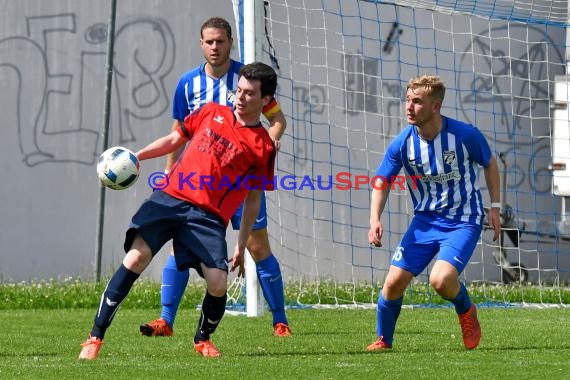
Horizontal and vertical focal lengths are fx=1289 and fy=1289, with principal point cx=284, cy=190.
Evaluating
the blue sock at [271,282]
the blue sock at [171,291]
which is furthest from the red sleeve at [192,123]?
the blue sock at [271,282]

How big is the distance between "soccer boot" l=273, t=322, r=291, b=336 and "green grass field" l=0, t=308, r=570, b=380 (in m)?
0.08

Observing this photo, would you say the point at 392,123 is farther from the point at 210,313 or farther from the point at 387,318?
the point at 210,313

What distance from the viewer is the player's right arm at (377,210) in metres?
7.62

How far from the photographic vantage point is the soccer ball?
273 inches

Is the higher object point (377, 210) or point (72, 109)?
point (72, 109)

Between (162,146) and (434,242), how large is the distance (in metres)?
1.77

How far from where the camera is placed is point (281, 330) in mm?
8719

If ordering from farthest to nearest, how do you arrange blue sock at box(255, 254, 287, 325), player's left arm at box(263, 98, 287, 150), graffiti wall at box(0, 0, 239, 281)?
graffiti wall at box(0, 0, 239, 281) < blue sock at box(255, 254, 287, 325) < player's left arm at box(263, 98, 287, 150)

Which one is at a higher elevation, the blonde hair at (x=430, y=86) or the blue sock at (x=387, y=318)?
the blonde hair at (x=430, y=86)

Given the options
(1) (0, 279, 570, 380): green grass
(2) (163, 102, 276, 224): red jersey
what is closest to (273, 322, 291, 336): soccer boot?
(1) (0, 279, 570, 380): green grass

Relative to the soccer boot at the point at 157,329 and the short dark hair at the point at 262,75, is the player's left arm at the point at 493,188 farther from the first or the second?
the soccer boot at the point at 157,329

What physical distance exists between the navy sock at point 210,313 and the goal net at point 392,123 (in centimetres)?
470

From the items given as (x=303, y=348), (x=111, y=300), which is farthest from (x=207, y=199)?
(x=303, y=348)

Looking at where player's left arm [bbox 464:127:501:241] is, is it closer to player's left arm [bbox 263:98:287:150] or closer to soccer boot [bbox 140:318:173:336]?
player's left arm [bbox 263:98:287:150]
